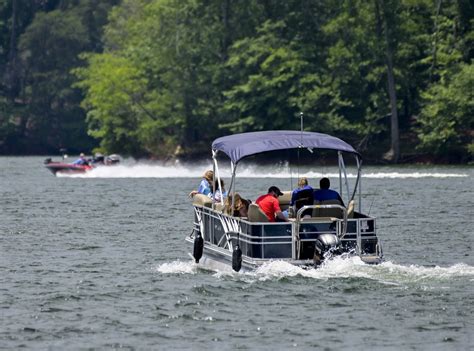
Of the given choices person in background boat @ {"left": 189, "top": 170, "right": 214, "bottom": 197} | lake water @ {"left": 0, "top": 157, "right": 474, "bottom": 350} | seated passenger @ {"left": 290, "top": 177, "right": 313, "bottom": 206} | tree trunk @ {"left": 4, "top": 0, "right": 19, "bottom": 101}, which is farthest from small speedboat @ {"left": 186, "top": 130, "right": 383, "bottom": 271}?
tree trunk @ {"left": 4, "top": 0, "right": 19, "bottom": 101}

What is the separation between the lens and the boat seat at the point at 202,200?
32.2 metres

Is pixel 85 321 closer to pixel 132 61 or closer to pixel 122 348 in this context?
pixel 122 348

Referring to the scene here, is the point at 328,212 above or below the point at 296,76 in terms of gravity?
below

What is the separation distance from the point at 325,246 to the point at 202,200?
5.40 m

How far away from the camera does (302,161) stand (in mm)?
93250

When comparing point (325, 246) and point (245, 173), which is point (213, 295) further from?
point (245, 173)

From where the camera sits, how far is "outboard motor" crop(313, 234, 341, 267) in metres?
27.6

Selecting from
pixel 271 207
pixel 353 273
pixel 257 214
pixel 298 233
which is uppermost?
pixel 271 207

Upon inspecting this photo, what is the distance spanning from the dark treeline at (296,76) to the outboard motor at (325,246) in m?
58.4

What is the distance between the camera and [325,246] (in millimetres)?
27625

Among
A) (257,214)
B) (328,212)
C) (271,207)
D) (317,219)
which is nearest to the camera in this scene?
(317,219)

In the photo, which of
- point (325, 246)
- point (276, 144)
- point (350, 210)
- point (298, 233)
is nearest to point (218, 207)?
point (276, 144)

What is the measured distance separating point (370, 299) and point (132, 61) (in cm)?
8088

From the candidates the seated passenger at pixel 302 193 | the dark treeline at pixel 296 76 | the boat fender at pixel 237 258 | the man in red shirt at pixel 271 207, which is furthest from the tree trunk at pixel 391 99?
the boat fender at pixel 237 258
